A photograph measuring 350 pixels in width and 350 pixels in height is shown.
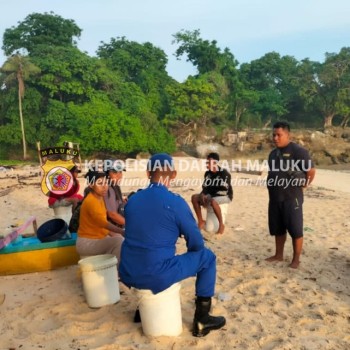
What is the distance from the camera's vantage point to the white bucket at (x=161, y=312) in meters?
3.36

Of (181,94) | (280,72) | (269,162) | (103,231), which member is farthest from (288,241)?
(280,72)

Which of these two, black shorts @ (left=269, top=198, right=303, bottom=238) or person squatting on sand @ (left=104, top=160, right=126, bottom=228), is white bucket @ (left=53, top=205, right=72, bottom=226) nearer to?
person squatting on sand @ (left=104, top=160, right=126, bottom=228)

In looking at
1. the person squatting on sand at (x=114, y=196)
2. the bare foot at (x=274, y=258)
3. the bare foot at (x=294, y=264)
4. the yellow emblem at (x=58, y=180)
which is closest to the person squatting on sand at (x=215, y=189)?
the bare foot at (x=274, y=258)

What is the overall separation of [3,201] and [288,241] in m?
9.77

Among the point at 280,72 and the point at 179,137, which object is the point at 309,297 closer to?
the point at 179,137

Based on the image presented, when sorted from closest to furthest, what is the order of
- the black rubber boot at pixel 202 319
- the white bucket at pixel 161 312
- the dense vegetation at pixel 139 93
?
the white bucket at pixel 161 312, the black rubber boot at pixel 202 319, the dense vegetation at pixel 139 93

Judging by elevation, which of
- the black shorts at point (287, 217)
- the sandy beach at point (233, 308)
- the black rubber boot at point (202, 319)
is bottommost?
the sandy beach at point (233, 308)

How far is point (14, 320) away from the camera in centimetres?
398

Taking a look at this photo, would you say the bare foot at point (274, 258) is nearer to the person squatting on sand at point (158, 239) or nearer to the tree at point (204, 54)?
the person squatting on sand at point (158, 239)

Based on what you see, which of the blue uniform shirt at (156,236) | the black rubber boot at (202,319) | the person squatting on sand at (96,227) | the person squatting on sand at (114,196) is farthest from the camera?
the person squatting on sand at (114,196)

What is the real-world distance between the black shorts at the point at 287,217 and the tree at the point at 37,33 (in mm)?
42371

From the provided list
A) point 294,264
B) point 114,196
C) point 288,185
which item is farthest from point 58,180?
point 294,264

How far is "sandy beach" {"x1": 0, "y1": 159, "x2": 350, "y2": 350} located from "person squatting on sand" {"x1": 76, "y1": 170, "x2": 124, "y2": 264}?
1.89ft

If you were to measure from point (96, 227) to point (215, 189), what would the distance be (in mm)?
3527
